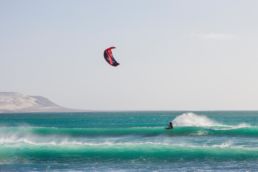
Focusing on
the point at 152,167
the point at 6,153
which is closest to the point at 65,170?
the point at 152,167

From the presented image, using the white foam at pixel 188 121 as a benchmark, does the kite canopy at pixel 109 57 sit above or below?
above

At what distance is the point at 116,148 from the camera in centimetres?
2633

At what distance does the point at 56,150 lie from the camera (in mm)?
25797

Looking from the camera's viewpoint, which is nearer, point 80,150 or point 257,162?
point 257,162

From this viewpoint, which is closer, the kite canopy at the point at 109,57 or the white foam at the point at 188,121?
the kite canopy at the point at 109,57

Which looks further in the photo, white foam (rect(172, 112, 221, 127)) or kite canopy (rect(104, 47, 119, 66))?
white foam (rect(172, 112, 221, 127))

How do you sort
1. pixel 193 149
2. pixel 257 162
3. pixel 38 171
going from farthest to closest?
pixel 193 149, pixel 257 162, pixel 38 171

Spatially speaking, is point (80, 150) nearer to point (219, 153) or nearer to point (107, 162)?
point (107, 162)

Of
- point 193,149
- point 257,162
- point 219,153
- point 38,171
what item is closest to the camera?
point 38,171

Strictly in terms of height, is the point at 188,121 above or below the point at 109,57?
below

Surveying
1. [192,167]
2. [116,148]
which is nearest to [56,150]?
[116,148]

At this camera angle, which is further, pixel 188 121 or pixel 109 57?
pixel 188 121

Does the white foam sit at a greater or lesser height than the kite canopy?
lesser

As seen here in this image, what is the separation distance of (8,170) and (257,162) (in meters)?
10.3
